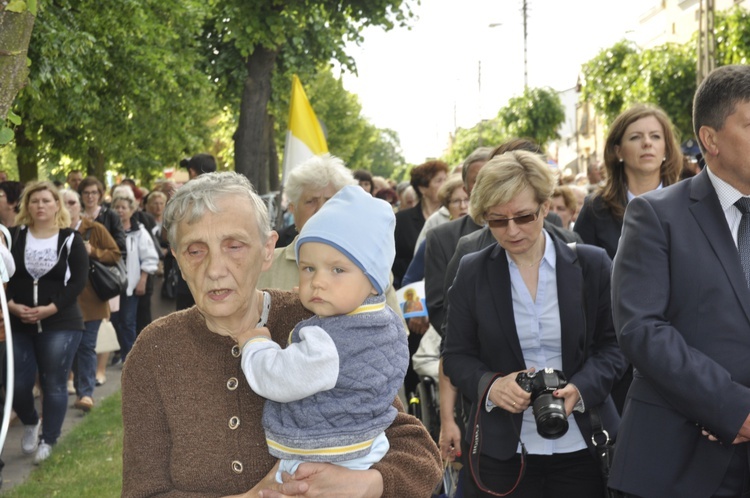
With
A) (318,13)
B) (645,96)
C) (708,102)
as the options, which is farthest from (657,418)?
(645,96)

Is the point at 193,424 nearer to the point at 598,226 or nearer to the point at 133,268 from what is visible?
the point at 598,226

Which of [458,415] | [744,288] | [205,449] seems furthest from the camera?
[458,415]

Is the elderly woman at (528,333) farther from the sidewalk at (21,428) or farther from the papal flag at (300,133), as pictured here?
the papal flag at (300,133)

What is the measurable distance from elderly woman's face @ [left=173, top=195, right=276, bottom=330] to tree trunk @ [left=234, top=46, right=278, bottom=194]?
15334mm

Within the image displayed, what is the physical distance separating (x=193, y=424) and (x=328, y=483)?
0.42 metres

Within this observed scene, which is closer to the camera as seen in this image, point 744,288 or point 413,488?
point 413,488

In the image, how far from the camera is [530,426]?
431 cm

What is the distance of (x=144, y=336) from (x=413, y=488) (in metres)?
0.91

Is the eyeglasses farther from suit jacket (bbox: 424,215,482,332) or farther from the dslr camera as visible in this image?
suit jacket (bbox: 424,215,482,332)

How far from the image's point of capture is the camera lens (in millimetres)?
3949

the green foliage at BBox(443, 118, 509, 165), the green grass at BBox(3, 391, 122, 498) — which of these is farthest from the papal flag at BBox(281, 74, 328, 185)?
the green foliage at BBox(443, 118, 509, 165)

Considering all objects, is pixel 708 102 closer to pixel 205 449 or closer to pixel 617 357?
pixel 617 357

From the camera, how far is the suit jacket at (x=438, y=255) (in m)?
6.15

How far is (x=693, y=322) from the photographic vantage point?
137 inches
